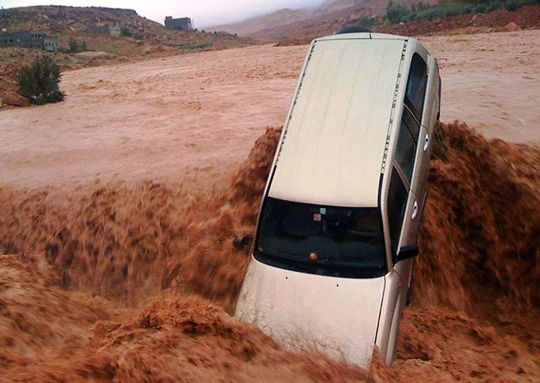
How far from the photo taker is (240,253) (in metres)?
5.51

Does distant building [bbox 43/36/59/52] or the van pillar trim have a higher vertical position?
distant building [bbox 43/36/59/52]

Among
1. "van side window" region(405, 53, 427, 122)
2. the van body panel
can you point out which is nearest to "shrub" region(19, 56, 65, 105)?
"van side window" region(405, 53, 427, 122)

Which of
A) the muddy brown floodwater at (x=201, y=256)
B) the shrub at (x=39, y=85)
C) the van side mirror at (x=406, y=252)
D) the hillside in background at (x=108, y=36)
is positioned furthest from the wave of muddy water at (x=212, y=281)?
the hillside in background at (x=108, y=36)

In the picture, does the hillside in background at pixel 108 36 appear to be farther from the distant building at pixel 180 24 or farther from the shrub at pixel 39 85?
the shrub at pixel 39 85

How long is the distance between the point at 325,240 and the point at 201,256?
2.08 m

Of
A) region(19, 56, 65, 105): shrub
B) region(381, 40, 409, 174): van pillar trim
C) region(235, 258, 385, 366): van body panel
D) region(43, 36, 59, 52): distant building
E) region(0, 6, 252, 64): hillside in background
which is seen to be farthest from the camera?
region(0, 6, 252, 64): hillside in background

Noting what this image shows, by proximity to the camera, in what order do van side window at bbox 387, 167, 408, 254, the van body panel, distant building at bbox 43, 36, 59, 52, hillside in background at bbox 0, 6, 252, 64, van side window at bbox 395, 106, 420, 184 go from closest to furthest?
1. the van body panel
2. van side window at bbox 387, 167, 408, 254
3. van side window at bbox 395, 106, 420, 184
4. distant building at bbox 43, 36, 59, 52
5. hillside in background at bbox 0, 6, 252, 64

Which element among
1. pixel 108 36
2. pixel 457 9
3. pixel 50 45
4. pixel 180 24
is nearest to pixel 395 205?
pixel 457 9

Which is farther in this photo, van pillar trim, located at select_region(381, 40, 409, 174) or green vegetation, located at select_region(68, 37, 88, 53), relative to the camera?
green vegetation, located at select_region(68, 37, 88, 53)

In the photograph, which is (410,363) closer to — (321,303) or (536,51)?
(321,303)

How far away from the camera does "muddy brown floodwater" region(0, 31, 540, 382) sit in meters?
3.72

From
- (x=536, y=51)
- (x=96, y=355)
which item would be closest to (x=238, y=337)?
(x=96, y=355)

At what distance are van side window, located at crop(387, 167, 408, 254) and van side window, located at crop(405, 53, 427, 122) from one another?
3.20 feet

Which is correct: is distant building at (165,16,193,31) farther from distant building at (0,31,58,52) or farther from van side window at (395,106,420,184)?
van side window at (395,106,420,184)
